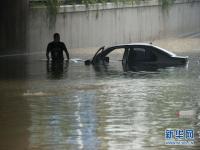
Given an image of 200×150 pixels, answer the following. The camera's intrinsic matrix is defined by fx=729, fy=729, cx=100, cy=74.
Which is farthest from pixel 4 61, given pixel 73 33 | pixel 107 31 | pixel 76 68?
pixel 107 31

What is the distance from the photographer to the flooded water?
1253 cm

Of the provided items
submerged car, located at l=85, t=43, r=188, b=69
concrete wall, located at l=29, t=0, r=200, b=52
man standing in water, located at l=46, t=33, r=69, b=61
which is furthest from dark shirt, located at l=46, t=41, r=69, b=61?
concrete wall, located at l=29, t=0, r=200, b=52

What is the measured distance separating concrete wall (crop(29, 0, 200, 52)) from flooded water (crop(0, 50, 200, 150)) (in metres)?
13.8

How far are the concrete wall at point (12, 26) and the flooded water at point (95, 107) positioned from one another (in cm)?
1102

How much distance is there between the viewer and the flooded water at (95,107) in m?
12.5

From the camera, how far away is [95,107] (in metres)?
16.7

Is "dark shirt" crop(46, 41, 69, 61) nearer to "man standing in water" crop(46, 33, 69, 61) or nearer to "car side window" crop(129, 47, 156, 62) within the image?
"man standing in water" crop(46, 33, 69, 61)

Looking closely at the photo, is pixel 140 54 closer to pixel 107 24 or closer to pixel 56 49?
pixel 56 49

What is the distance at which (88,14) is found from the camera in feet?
147

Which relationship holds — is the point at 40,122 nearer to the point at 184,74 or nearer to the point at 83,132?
the point at 83,132

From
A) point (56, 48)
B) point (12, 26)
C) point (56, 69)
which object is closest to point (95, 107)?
point (56, 69)

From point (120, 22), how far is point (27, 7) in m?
9.62

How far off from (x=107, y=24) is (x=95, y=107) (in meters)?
30.6

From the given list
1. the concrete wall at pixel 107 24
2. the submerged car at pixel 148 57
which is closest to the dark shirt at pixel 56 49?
the submerged car at pixel 148 57
